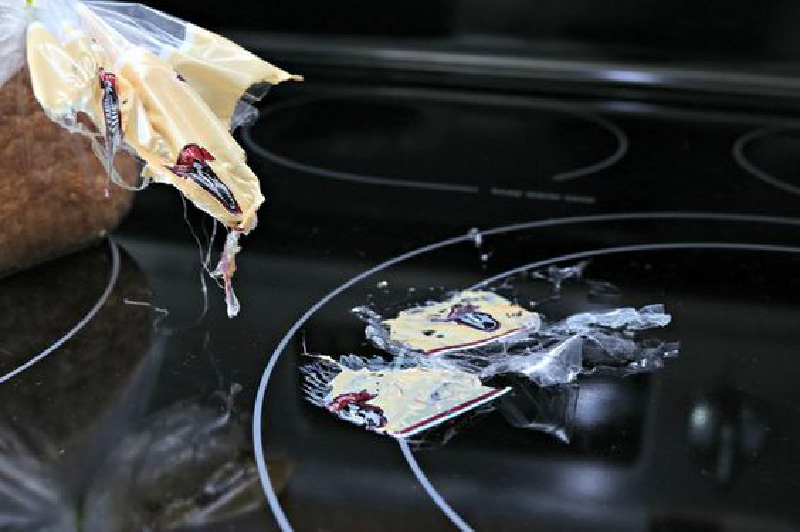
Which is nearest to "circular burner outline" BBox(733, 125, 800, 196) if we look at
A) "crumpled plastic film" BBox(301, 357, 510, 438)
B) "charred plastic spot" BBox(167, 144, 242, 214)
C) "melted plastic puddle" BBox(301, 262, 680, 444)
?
"melted plastic puddle" BBox(301, 262, 680, 444)

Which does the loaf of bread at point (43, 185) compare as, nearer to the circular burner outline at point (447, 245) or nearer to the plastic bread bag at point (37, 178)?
the plastic bread bag at point (37, 178)

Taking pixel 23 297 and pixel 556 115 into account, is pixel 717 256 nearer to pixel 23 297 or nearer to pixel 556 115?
pixel 556 115

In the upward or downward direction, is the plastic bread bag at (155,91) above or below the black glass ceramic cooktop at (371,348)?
above

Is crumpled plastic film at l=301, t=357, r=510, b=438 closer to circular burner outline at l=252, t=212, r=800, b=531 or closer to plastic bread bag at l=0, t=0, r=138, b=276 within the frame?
circular burner outline at l=252, t=212, r=800, b=531

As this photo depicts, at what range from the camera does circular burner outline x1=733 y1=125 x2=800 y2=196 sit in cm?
96

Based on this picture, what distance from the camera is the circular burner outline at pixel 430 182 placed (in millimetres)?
959

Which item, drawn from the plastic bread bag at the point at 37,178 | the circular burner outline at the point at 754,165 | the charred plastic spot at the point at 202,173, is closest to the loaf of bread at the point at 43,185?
the plastic bread bag at the point at 37,178

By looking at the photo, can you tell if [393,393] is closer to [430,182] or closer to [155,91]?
[155,91]

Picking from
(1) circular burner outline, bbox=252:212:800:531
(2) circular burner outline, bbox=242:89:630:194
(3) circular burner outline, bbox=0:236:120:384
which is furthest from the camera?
(2) circular burner outline, bbox=242:89:630:194

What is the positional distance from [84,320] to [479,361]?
0.28 m

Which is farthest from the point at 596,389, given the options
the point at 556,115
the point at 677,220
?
the point at 556,115

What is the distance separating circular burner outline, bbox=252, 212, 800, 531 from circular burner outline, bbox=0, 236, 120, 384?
0.47 ft

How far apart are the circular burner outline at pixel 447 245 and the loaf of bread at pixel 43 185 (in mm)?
180

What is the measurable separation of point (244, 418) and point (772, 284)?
1.45 ft
